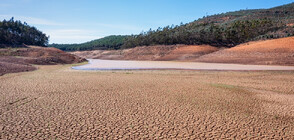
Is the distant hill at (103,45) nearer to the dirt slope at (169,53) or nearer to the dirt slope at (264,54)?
the dirt slope at (169,53)

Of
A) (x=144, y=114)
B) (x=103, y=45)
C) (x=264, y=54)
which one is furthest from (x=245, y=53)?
(x=103, y=45)

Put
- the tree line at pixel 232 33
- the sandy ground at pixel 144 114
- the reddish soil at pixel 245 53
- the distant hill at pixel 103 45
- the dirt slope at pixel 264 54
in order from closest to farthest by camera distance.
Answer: the sandy ground at pixel 144 114
the dirt slope at pixel 264 54
the reddish soil at pixel 245 53
the tree line at pixel 232 33
the distant hill at pixel 103 45

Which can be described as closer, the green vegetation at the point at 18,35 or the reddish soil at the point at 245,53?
the reddish soil at the point at 245,53

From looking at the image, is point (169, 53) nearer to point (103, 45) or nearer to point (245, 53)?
point (245, 53)

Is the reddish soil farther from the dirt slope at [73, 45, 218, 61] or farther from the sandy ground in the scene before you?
the sandy ground

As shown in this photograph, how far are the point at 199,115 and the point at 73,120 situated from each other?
4237mm

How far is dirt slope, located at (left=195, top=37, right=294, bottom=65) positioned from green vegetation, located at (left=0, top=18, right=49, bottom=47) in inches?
2184

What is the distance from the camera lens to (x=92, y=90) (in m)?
11.1

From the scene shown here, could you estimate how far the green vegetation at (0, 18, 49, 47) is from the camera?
57.9m

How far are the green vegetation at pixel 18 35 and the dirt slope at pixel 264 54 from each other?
55.5m

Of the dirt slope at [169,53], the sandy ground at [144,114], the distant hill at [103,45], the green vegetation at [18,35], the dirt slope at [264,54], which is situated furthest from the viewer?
the distant hill at [103,45]

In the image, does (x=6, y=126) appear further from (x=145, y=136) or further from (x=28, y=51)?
(x=28, y=51)

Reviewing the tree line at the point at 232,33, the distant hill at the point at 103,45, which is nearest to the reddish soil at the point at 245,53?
the tree line at the point at 232,33

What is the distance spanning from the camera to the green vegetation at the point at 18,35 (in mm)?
57881
